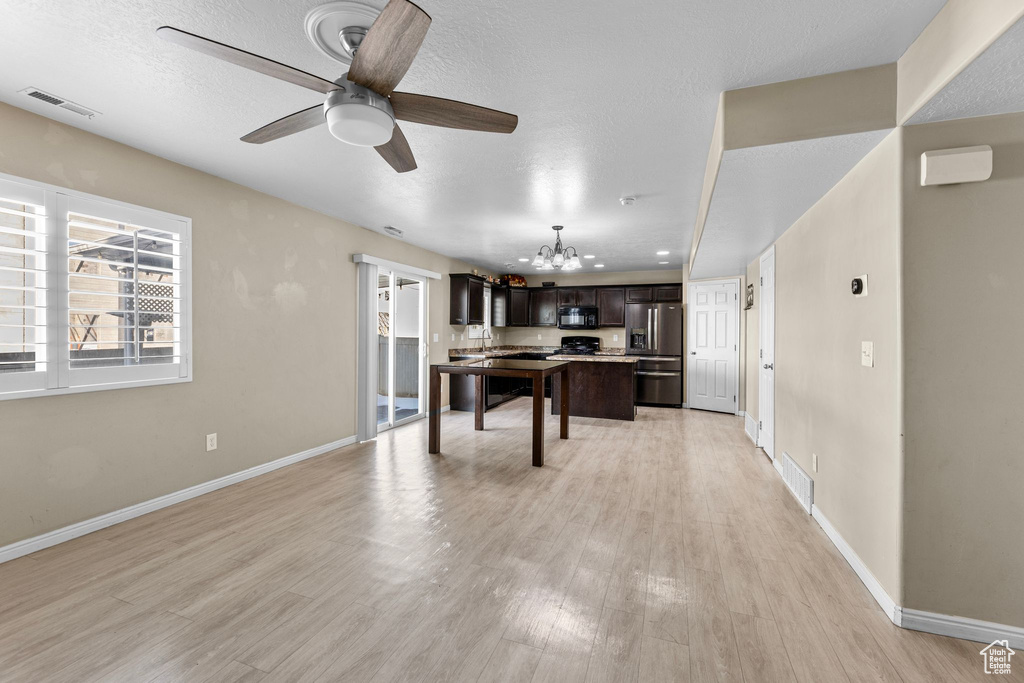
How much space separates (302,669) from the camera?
Result: 155 cm

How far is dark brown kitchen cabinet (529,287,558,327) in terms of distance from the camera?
323 inches

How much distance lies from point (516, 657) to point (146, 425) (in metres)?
2.83

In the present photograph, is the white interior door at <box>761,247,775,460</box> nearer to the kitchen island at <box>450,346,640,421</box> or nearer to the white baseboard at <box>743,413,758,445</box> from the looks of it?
the white baseboard at <box>743,413,758,445</box>

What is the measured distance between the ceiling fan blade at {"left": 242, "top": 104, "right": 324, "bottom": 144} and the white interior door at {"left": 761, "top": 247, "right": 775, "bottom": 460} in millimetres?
3983

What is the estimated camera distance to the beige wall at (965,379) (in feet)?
5.48

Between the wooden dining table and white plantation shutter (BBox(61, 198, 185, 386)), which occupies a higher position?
white plantation shutter (BBox(61, 198, 185, 386))

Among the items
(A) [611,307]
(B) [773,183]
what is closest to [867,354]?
(B) [773,183]

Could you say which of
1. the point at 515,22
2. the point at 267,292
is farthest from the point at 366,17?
the point at 267,292

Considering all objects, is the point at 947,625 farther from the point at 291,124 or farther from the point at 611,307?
the point at 611,307

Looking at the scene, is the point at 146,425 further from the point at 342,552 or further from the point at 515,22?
the point at 515,22

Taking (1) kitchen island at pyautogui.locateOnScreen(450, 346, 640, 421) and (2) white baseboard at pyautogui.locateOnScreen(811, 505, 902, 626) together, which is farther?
(1) kitchen island at pyautogui.locateOnScreen(450, 346, 640, 421)

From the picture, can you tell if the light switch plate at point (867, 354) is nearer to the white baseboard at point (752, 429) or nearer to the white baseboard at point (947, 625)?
the white baseboard at point (947, 625)

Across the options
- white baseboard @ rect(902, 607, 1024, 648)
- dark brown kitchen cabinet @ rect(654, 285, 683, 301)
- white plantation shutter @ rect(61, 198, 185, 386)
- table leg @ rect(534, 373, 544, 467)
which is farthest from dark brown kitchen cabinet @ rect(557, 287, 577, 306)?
white baseboard @ rect(902, 607, 1024, 648)

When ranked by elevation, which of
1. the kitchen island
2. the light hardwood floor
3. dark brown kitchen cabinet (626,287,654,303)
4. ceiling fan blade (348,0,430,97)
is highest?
ceiling fan blade (348,0,430,97)
